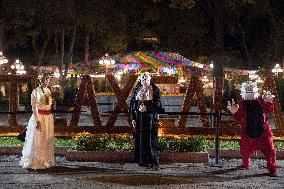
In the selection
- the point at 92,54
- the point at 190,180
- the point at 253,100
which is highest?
the point at 92,54

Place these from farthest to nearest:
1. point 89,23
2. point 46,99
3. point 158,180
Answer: point 89,23 < point 46,99 < point 158,180

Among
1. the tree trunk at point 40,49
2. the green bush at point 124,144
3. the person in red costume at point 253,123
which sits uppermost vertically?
the tree trunk at point 40,49

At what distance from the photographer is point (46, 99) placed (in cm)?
1151

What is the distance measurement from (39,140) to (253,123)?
4106mm

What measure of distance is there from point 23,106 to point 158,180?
81.5ft

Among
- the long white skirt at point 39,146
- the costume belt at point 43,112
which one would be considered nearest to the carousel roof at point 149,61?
the costume belt at point 43,112

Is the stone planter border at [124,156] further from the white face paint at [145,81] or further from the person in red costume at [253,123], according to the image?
the white face paint at [145,81]

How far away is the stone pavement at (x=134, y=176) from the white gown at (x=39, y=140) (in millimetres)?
220

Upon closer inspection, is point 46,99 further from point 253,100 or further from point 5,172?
point 253,100

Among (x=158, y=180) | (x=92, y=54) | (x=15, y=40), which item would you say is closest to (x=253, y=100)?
(x=158, y=180)

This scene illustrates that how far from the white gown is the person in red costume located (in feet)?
11.7

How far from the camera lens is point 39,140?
11281 millimetres

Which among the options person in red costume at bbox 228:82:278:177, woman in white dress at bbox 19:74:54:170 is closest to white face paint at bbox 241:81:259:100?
person in red costume at bbox 228:82:278:177

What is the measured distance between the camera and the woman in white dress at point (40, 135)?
439 inches
